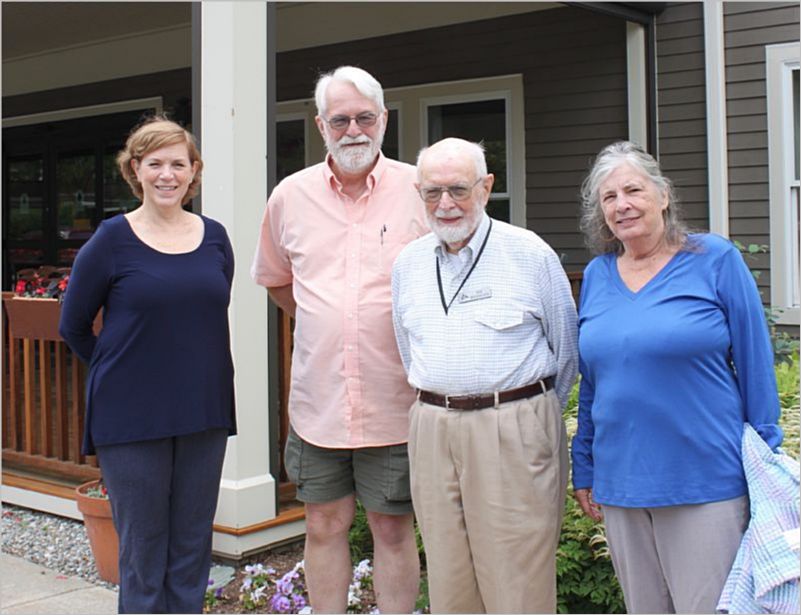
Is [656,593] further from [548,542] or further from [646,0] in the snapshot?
[646,0]

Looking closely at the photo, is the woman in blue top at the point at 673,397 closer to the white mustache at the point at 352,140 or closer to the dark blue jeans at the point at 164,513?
the white mustache at the point at 352,140

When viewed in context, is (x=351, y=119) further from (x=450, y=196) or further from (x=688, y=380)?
(x=688, y=380)

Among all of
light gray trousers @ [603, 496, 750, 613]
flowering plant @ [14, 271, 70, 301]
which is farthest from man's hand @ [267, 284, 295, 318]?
flowering plant @ [14, 271, 70, 301]

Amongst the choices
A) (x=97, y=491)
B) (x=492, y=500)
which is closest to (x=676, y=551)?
(x=492, y=500)

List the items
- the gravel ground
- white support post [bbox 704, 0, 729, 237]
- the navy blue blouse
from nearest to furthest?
1. the navy blue blouse
2. the gravel ground
3. white support post [bbox 704, 0, 729, 237]

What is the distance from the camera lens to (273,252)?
3.16 metres

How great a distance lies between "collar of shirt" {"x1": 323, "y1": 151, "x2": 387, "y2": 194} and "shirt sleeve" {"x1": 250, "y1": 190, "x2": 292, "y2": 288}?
0.59 ft

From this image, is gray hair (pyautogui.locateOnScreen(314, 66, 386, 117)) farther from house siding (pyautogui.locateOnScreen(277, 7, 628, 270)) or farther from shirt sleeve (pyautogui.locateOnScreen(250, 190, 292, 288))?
house siding (pyautogui.locateOnScreen(277, 7, 628, 270))

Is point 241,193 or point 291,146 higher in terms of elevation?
point 291,146

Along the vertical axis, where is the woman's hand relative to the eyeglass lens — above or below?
below

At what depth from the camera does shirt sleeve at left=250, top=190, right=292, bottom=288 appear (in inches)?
122

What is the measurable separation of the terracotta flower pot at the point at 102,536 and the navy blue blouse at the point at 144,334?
62.3 inches

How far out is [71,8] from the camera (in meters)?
→ 8.13

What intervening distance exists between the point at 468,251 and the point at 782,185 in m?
4.75
